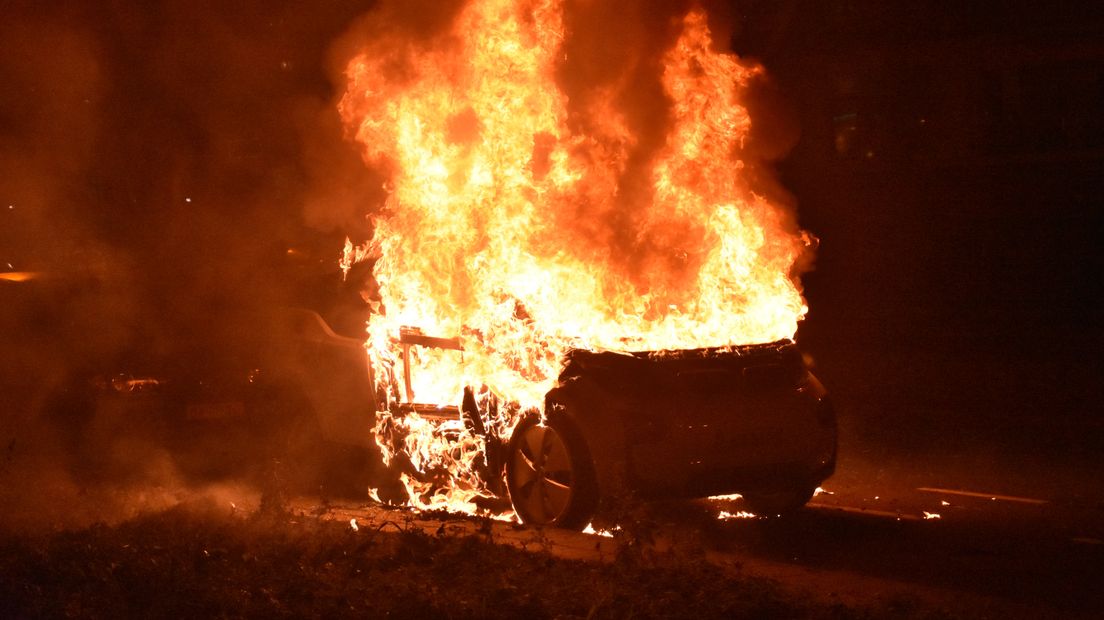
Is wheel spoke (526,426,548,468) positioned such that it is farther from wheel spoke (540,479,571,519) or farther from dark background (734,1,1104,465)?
dark background (734,1,1104,465)

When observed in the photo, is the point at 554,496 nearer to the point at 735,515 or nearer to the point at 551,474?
the point at 551,474

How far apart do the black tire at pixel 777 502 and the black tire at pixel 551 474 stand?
133cm

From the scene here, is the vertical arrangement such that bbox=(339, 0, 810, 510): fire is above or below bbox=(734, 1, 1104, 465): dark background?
below

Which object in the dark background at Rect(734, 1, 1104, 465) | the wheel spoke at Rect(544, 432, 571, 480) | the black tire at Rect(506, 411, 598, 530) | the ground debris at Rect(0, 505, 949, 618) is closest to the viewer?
the ground debris at Rect(0, 505, 949, 618)

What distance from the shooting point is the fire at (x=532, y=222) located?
9219 mm

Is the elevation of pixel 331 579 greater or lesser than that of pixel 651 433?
lesser

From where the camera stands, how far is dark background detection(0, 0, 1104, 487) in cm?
1212

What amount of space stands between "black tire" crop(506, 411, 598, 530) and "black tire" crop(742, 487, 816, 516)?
1332 millimetres

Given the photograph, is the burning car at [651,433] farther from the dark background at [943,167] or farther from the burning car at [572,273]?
the dark background at [943,167]

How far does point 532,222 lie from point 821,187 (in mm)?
14994

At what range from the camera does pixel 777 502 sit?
917 cm

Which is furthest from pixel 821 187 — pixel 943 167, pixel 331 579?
pixel 331 579

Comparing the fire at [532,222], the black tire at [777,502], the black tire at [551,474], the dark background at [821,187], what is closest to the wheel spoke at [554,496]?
the black tire at [551,474]

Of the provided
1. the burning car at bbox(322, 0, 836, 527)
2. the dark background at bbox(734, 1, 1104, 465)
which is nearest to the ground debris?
the burning car at bbox(322, 0, 836, 527)
